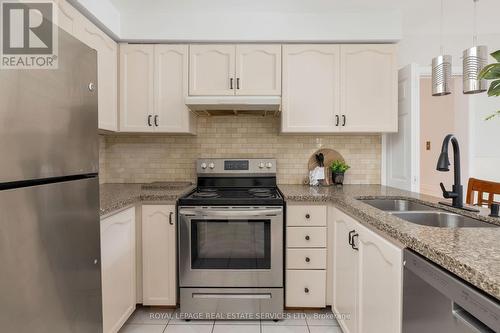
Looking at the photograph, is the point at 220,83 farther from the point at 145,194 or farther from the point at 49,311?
the point at 49,311

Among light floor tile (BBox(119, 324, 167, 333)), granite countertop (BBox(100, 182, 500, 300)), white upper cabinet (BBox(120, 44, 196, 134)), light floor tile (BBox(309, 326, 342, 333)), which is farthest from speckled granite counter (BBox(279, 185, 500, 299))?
white upper cabinet (BBox(120, 44, 196, 134))

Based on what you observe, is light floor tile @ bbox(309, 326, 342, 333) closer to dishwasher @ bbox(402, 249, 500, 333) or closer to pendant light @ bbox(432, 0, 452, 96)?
dishwasher @ bbox(402, 249, 500, 333)

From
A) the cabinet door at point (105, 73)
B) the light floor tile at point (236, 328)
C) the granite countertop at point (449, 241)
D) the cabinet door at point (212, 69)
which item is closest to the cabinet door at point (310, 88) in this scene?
the cabinet door at point (212, 69)

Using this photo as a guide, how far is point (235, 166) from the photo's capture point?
2609 mm

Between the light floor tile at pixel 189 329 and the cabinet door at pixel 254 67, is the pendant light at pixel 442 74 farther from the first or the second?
the light floor tile at pixel 189 329

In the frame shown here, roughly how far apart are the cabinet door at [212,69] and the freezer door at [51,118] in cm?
128

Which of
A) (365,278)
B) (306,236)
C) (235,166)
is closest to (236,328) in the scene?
(306,236)

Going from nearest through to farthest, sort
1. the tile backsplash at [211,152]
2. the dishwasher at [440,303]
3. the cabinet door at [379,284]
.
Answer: the dishwasher at [440,303] < the cabinet door at [379,284] < the tile backsplash at [211,152]

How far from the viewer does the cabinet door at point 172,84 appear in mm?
2379

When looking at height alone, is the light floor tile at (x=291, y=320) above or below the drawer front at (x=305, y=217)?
below

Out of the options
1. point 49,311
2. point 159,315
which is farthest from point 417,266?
point 159,315

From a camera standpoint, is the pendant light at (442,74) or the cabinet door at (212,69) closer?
the pendant light at (442,74)

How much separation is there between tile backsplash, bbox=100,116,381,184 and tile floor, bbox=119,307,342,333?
1130mm

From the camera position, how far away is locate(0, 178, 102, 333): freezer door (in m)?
0.75
